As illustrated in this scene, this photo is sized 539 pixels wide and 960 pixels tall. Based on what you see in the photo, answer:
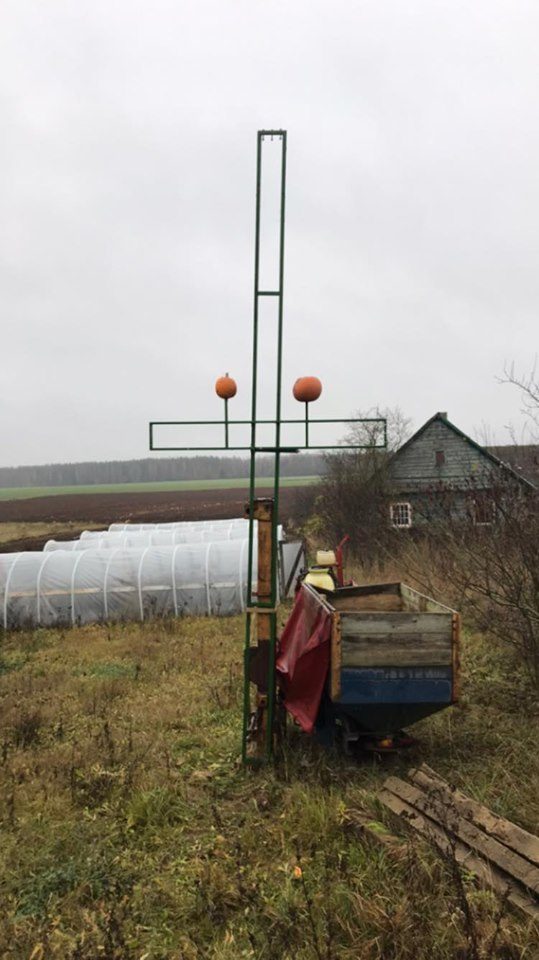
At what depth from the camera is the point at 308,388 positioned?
542cm

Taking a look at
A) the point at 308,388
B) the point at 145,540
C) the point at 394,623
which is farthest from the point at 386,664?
the point at 145,540

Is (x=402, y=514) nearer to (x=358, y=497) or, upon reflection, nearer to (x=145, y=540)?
(x=358, y=497)

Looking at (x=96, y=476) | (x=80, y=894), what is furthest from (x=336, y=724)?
(x=96, y=476)

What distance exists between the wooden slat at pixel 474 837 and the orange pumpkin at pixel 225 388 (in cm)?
358

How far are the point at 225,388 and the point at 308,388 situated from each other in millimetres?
796

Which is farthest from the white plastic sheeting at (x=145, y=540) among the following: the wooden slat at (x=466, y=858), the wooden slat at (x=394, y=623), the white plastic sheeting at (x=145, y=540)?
the wooden slat at (x=466, y=858)

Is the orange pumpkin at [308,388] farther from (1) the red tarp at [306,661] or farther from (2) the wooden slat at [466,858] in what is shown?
(2) the wooden slat at [466,858]

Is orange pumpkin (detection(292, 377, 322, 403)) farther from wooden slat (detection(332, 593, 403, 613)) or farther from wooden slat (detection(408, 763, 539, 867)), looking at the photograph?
wooden slat (detection(408, 763, 539, 867))

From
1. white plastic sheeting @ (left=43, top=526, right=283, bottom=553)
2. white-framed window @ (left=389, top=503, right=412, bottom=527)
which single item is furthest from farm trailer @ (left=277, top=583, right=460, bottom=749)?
white-framed window @ (left=389, top=503, right=412, bottom=527)

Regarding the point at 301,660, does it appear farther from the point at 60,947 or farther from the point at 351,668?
the point at 60,947

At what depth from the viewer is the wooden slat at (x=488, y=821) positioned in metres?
3.64

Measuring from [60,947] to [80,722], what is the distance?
4038 mm

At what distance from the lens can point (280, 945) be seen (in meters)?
3.32

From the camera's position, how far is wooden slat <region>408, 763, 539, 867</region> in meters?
3.64
